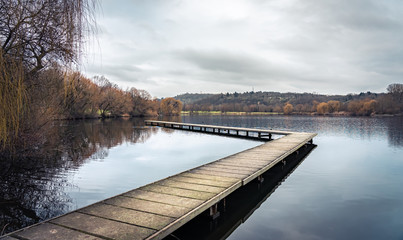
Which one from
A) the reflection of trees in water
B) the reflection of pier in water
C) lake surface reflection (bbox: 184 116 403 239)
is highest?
the reflection of trees in water

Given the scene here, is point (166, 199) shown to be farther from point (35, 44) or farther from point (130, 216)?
point (35, 44)

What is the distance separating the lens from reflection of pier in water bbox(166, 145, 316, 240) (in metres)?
5.33

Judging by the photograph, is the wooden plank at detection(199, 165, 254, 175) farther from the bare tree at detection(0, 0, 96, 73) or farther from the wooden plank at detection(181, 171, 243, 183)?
the bare tree at detection(0, 0, 96, 73)

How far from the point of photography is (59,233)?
11.8ft

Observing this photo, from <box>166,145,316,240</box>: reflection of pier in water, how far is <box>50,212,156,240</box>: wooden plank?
4.25 feet

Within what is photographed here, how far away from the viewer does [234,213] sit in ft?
21.3

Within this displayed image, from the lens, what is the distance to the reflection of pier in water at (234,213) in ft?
17.5

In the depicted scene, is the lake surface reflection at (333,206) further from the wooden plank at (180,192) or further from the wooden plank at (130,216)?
the wooden plank at (130,216)

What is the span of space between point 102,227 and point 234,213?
11.7ft

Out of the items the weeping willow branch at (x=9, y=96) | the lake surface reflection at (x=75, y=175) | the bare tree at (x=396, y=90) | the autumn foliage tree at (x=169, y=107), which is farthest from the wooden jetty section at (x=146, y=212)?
the bare tree at (x=396, y=90)

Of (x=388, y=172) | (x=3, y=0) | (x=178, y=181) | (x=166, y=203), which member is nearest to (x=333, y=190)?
(x=388, y=172)

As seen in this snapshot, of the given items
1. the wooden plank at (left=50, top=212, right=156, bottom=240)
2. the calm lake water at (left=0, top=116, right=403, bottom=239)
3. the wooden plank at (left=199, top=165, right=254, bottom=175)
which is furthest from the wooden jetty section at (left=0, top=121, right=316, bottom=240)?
the calm lake water at (left=0, top=116, right=403, bottom=239)

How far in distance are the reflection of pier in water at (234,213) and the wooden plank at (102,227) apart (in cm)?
129

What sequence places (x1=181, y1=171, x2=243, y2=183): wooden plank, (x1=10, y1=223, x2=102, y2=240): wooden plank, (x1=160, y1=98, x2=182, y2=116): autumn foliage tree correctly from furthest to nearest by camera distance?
(x1=160, y1=98, x2=182, y2=116): autumn foliage tree
(x1=181, y1=171, x2=243, y2=183): wooden plank
(x1=10, y1=223, x2=102, y2=240): wooden plank
